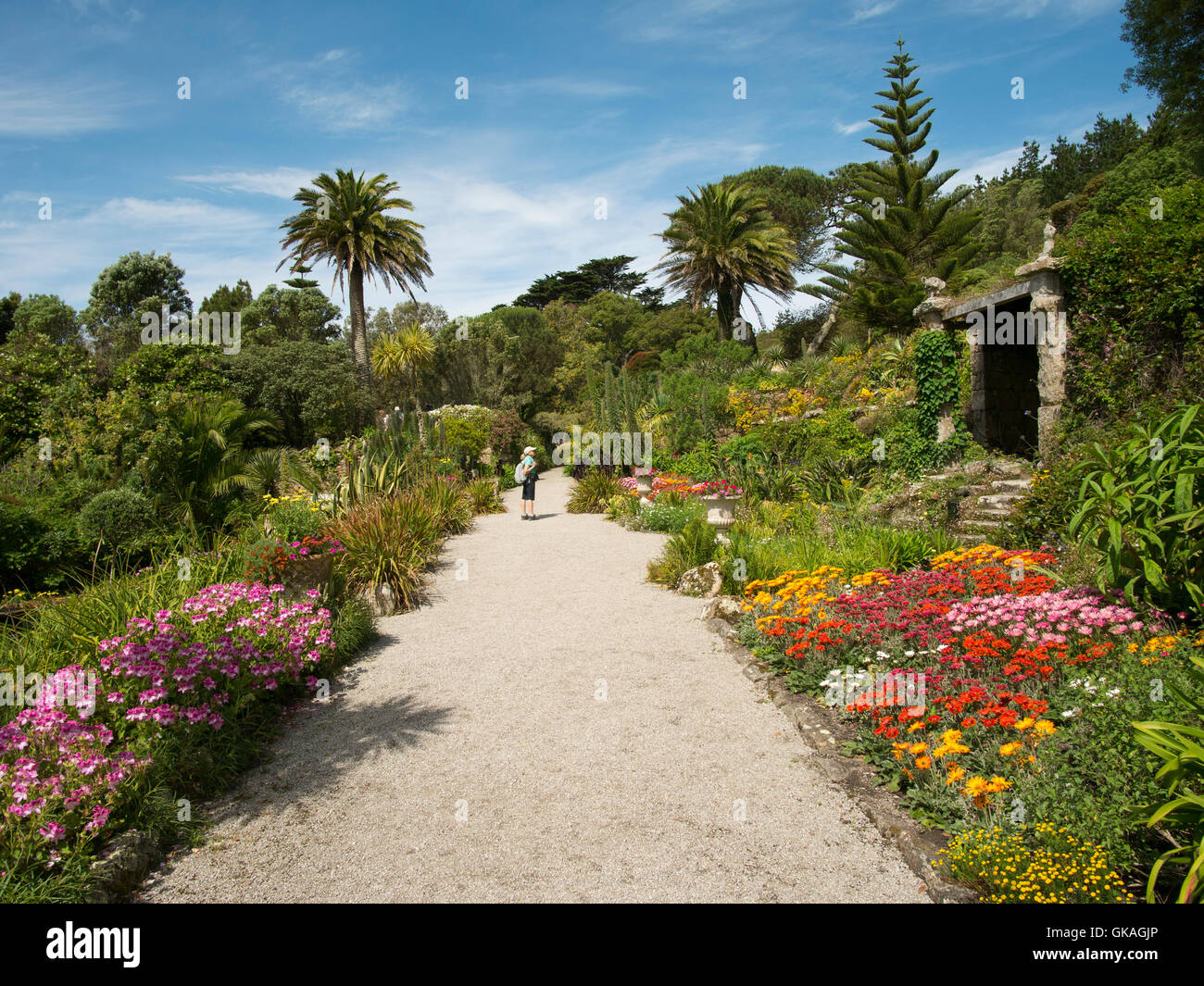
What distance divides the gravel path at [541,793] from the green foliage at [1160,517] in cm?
214

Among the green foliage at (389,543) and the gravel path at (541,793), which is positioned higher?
the green foliage at (389,543)

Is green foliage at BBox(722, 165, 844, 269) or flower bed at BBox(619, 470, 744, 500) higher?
green foliage at BBox(722, 165, 844, 269)

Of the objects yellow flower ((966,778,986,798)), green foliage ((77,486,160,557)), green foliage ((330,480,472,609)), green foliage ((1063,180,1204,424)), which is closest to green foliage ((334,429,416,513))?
green foliage ((330,480,472,609))

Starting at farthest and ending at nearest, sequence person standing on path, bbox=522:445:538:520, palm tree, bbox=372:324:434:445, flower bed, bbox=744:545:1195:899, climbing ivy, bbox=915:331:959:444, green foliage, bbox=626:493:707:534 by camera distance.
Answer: palm tree, bbox=372:324:434:445 < person standing on path, bbox=522:445:538:520 < green foliage, bbox=626:493:707:534 < climbing ivy, bbox=915:331:959:444 < flower bed, bbox=744:545:1195:899

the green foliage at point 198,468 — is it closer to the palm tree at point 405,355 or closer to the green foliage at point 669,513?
the green foliage at point 669,513

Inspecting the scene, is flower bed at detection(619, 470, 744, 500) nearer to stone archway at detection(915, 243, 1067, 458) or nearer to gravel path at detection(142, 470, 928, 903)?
gravel path at detection(142, 470, 928, 903)

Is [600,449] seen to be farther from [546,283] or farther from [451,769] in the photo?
[546,283]

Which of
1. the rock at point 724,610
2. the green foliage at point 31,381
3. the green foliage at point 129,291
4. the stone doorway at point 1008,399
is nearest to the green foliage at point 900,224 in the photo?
the stone doorway at point 1008,399

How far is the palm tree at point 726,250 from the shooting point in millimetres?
23703

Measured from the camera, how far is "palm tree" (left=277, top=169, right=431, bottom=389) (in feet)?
77.8

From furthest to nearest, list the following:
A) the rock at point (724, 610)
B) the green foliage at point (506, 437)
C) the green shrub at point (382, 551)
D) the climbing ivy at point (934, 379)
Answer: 1. the green foliage at point (506, 437)
2. the climbing ivy at point (934, 379)
3. the green shrub at point (382, 551)
4. the rock at point (724, 610)

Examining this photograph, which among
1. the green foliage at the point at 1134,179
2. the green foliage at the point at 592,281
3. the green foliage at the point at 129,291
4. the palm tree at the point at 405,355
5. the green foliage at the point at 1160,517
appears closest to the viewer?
the green foliage at the point at 1160,517

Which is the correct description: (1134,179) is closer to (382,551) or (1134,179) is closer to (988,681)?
(988,681)

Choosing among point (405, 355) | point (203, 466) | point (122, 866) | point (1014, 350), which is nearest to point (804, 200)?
point (405, 355)
